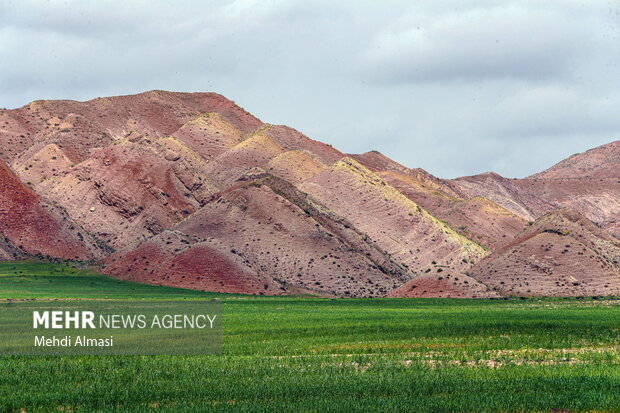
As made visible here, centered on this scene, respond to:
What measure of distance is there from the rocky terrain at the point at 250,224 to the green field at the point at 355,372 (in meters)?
53.4

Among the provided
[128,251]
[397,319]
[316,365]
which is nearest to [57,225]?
[128,251]

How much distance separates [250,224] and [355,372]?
288 feet

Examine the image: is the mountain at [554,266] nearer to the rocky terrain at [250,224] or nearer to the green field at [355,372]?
the rocky terrain at [250,224]

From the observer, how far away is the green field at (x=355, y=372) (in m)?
25.8

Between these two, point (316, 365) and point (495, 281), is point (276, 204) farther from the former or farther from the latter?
point (316, 365)

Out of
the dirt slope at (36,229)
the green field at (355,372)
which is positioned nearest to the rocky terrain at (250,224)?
the dirt slope at (36,229)

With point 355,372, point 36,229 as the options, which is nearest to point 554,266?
point 36,229

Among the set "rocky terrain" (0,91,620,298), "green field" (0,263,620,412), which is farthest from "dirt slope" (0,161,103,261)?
"green field" (0,263,620,412)

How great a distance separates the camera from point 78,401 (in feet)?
85.3

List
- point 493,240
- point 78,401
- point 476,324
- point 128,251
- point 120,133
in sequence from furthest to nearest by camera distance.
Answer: point 120,133, point 493,240, point 128,251, point 476,324, point 78,401

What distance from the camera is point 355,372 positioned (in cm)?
3219

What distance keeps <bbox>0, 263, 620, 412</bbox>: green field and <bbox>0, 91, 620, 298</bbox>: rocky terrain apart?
53446 millimetres

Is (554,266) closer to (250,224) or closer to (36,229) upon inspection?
(250,224)

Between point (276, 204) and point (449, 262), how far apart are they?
28716mm
